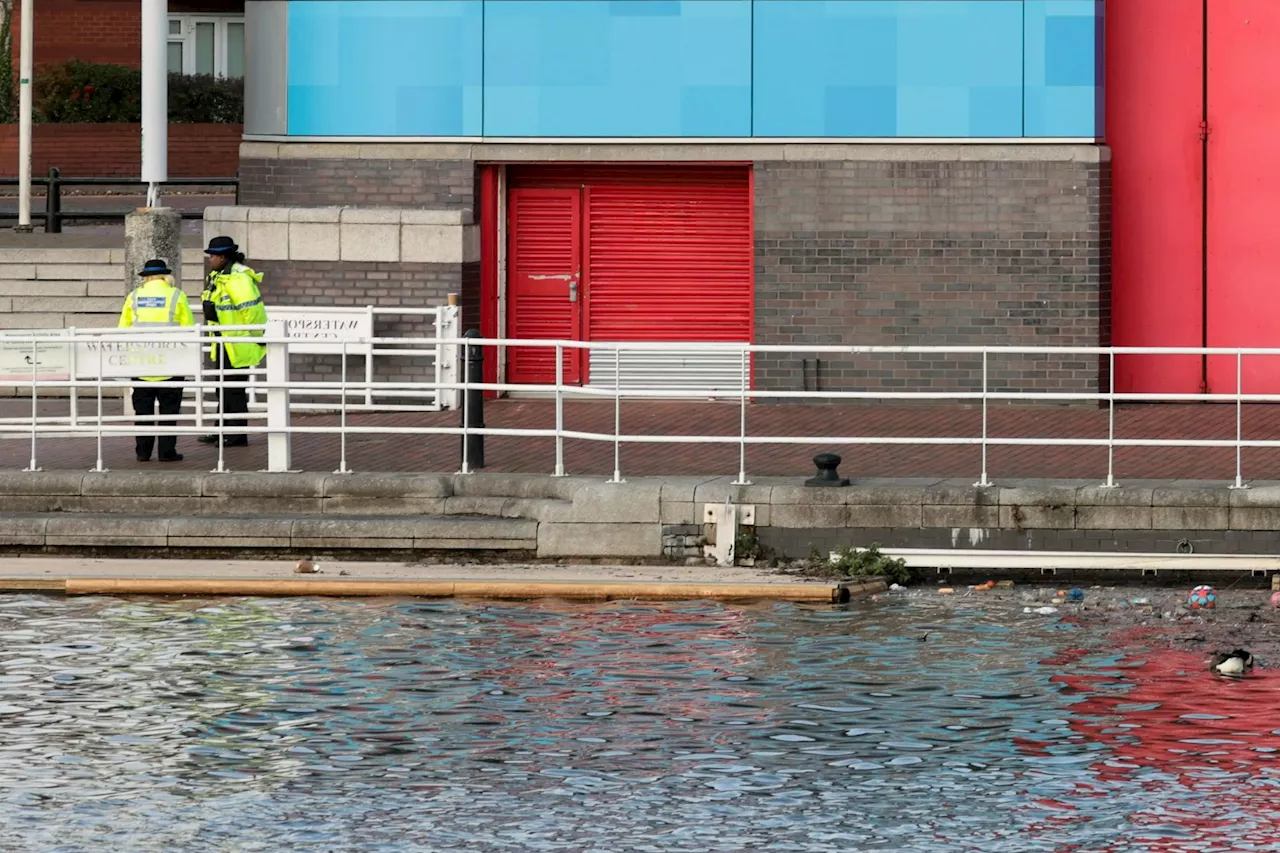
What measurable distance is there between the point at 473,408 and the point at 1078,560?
440cm

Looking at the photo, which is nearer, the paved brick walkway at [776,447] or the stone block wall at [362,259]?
the paved brick walkway at [776,447]

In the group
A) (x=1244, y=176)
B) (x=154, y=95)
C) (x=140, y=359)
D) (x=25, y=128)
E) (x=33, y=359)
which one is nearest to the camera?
(x=33, y=359)

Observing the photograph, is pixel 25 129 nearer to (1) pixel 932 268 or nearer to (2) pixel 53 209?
(2) pixel 53 209

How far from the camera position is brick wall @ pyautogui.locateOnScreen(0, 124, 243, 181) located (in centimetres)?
4316

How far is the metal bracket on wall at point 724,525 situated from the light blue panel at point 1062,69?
7.81 m

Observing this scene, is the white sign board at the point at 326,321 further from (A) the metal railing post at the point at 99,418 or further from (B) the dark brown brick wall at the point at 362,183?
(A) the metal railing post at the point at 99,418

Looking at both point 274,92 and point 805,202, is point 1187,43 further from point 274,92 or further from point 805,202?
point 274,92

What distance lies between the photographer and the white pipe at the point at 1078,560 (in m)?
14.5

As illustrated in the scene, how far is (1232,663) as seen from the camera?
11633 mm

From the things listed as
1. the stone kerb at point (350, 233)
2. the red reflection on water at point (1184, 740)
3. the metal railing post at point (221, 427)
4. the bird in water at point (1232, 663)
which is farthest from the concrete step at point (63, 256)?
the bird in water at point (1232, 663)

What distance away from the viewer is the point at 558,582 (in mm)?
14172

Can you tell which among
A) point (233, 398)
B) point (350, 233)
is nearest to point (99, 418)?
point (233, 398)

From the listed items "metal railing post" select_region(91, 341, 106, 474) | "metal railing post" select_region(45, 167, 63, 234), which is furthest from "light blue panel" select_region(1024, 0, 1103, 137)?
"metal railing post" select_region(45, 167, 63, 234)

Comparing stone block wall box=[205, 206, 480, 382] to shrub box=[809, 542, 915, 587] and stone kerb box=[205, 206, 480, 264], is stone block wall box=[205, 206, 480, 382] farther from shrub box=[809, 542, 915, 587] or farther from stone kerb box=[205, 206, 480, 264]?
shrub box=[809, 542, 915, 587]
